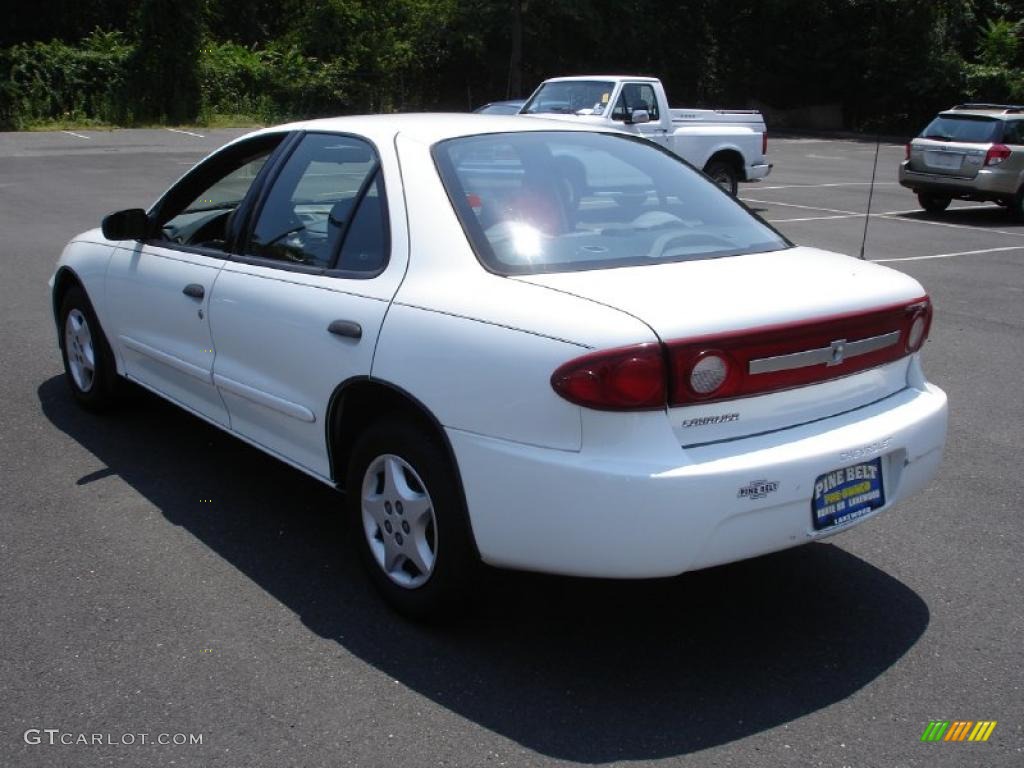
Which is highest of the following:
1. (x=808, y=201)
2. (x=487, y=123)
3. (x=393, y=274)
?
(x=487, y=123)

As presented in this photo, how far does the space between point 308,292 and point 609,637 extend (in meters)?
1.65

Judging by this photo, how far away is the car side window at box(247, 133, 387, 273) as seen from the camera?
409 cm

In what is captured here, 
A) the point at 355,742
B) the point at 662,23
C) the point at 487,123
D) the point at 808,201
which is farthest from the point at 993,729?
the point at 662,23

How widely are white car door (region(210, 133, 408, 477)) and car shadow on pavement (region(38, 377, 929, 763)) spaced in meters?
0.44

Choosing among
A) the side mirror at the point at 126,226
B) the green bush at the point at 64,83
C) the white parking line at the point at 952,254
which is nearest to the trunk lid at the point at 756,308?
the side mirror at the point at 126,226

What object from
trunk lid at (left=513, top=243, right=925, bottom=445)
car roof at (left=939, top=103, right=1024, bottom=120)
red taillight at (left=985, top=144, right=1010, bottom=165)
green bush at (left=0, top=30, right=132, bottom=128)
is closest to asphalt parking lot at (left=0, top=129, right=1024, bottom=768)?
→ trunk lid at (left=513, top=243, right=925, bottom=445)

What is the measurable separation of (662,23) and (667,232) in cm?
4418

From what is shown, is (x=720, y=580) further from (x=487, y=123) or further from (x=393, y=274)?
(x=487, y=123)

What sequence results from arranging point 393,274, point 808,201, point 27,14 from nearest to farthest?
point 393,274 < point 808,201 < point 27,14

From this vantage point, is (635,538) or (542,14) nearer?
(635,538)

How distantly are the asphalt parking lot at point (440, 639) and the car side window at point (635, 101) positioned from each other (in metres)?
11.4

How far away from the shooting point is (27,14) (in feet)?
146

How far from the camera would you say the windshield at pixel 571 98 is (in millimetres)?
16547

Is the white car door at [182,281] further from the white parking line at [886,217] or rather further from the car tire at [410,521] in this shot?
the white parking line at [886,217]
